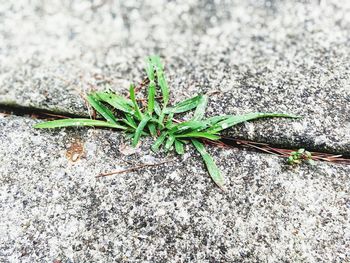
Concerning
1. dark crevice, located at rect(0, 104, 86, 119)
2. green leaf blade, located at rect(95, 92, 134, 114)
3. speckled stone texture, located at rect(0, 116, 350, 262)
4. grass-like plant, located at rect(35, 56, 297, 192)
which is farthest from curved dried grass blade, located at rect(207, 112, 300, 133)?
dark crevice, located at rect(0, 104, 86, 119)

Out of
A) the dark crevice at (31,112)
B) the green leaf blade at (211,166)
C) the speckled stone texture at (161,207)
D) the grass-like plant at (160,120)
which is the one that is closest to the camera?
the speckled stone texture at (161,207)

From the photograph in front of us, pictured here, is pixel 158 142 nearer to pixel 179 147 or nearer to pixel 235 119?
pixel 179 147

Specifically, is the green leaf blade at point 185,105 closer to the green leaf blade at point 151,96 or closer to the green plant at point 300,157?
the green leaf blade at point 151,96

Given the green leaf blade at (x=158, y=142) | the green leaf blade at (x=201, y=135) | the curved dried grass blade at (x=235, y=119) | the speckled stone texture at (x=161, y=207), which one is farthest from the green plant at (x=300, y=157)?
the green leaf blade at (x=158, y=142)

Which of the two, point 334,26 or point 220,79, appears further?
point 334,26


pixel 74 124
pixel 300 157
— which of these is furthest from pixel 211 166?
pixel 74 124

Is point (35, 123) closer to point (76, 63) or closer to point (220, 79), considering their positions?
point (76, 63)

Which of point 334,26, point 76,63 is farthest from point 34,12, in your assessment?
point 334,26

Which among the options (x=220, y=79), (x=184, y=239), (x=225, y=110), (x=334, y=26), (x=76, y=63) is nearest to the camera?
(x=184, y=239)
